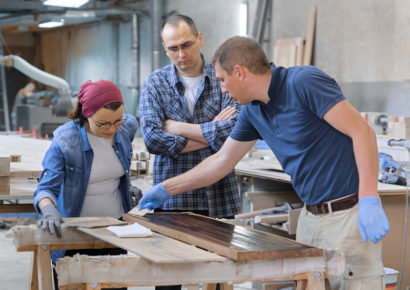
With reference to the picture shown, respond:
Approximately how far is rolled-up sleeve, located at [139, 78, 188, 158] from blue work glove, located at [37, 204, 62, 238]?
2.06ft

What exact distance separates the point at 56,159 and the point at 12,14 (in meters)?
8.48

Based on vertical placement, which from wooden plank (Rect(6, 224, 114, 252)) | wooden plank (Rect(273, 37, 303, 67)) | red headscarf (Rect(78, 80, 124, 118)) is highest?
wooden plank (Rect(273, 37, 303, 67))

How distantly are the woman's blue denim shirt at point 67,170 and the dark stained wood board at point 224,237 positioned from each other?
0.22 meters

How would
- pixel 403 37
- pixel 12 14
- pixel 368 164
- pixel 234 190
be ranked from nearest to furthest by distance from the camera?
pixel 368 164 → pixel 234 190 → pixel 403 37 → pixel 12 14

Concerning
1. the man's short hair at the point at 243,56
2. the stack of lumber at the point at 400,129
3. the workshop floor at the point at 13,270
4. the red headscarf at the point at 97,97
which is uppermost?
the man's short hair at the point at 243,56

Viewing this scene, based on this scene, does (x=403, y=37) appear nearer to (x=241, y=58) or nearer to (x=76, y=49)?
(x=241, y=58)

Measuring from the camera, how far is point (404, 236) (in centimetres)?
349

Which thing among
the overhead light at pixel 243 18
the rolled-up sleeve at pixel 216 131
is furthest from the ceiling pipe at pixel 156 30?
the rolled-up sleeve at pixel 216 131

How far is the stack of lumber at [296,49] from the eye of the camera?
781cm

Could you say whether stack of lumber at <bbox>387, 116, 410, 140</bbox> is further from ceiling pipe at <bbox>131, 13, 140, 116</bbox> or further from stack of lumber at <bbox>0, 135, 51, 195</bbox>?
ceiling pipe at <bbox>131, 13, 140, 116</bbox>

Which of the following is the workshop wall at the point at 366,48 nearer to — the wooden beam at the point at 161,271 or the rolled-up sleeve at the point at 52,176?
the rolled-up sleeve at the point at 52,176

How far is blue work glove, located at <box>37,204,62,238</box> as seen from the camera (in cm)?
220

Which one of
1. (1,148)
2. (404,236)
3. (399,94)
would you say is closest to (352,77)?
(399,94)

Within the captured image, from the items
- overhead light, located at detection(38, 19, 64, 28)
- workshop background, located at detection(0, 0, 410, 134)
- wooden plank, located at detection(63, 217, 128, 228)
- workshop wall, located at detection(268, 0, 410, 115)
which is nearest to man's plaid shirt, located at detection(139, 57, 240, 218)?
wooden plank, located at detection(63, 217, 128, 228)
